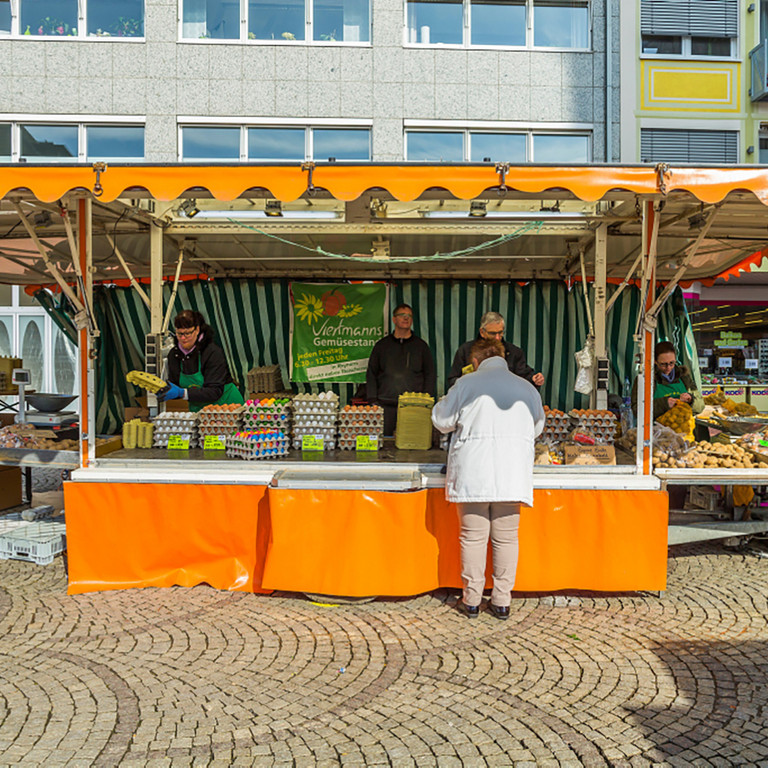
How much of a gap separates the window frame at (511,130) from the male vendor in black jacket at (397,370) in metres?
7.46

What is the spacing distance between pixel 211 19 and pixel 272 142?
99.0 inches

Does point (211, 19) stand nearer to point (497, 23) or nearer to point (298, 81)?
point (298, 81)

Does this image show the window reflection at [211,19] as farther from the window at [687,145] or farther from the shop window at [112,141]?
the window at [687,145]

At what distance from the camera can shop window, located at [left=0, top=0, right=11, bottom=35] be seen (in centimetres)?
1373

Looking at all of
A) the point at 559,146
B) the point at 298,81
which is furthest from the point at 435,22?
the point at 559,146

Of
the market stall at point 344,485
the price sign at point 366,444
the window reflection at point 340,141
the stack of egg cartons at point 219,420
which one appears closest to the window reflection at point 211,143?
the window reflection at point 340,141

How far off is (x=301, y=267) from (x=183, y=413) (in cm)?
349

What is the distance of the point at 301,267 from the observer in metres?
8.88

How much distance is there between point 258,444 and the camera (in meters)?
5.30

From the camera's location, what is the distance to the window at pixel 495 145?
550 inches

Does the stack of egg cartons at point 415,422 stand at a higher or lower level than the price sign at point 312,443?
higher

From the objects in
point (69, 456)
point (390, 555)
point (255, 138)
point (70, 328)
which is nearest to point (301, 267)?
point (70, 328)

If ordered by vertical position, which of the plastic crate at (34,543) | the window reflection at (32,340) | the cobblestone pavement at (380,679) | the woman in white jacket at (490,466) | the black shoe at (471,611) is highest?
the window reflection at (32,340)

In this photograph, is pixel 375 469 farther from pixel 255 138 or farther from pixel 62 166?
pixel 255 138
